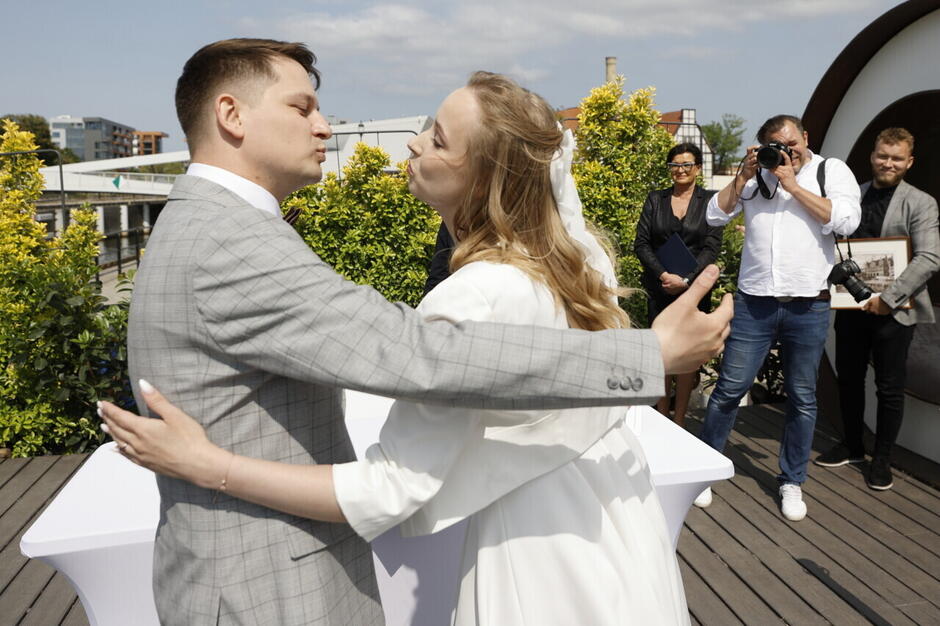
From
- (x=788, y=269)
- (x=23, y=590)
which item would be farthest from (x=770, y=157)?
(x=23, y=590)

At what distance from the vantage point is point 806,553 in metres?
3.58

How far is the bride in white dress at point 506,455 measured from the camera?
1.19 metres

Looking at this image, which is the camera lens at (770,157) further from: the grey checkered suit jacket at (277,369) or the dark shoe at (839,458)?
the grey checkered suit jacket at (277,369)

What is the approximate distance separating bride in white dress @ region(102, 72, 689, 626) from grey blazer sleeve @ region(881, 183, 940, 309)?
3245mm

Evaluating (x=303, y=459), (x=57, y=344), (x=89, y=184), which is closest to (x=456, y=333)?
(x=303, y=459)

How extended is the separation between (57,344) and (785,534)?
4329 millimetres

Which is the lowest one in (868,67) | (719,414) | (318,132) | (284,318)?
(719,414)

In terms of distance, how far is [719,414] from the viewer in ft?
13.2

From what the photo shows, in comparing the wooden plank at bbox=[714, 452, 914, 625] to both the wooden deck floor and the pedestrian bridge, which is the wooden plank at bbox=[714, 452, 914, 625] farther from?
the pedestrian bridge

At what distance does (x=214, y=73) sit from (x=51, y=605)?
2797 mm

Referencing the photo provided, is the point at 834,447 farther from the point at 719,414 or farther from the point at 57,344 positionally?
the point at 57,344

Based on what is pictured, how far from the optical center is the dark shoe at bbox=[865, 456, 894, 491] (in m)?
4.29

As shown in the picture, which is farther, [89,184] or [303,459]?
[89,184]

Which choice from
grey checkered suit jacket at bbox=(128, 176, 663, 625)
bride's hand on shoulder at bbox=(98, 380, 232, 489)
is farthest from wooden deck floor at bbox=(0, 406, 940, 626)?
bride's hand on shoulder at bbox=(98, 380, 232, 489)
